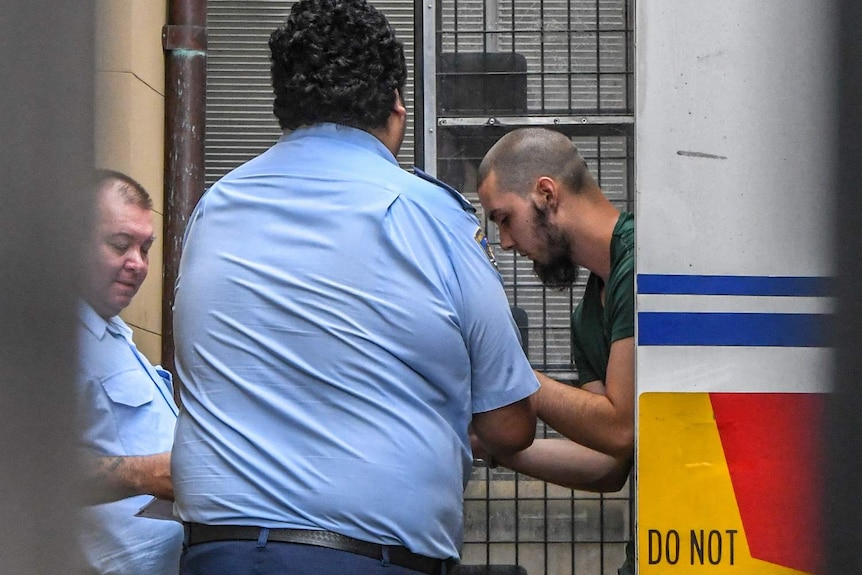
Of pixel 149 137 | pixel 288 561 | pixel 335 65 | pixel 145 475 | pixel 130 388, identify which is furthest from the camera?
pixel 149 137

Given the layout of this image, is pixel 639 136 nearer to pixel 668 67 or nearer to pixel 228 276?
pixel 668 67

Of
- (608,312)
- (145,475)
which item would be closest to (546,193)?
(608,312)

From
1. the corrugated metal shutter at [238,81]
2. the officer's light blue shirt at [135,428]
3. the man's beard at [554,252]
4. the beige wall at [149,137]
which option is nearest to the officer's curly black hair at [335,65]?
the officer's light blue shirt at [135,428]

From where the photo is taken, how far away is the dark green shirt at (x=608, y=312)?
7.82 ft

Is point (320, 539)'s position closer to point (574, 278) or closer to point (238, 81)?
point (574, 278)

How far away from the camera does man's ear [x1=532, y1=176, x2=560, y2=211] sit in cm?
291

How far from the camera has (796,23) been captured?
1390mm

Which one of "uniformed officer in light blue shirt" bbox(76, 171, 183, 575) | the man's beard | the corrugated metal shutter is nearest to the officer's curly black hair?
"uniformed officer in light blue shirt" bbox(76, 171, 183, 575)

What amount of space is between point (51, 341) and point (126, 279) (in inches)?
57.9

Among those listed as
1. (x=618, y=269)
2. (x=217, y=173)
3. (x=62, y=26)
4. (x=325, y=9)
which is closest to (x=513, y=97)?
(x=217, y=173)

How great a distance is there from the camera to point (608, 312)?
2463 mm

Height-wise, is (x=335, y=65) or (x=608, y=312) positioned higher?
(x=335, y=65)

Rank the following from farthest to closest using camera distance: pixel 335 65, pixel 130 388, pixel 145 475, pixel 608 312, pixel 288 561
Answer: pixel 608 312
pixel 130 388
pixel 145 475
pixel 335 65
pixel 288 561

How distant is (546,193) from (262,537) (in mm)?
1444
